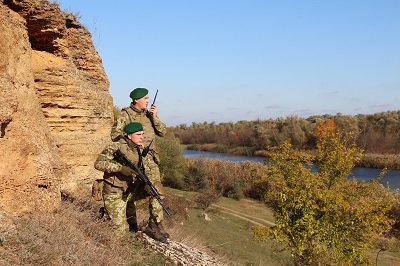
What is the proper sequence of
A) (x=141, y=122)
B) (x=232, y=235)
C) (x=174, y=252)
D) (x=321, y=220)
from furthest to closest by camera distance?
(x=232, y=235) → (x=321, y=220) → (x=141, y=122) → (x=174, y=252)

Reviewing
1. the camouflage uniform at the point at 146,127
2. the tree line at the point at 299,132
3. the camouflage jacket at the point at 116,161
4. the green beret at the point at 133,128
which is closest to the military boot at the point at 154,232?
the camouflage uniform at the point at 146,127

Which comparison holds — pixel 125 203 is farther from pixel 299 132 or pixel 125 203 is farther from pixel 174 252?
pixel 299 132

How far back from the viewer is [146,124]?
7391 millimetres

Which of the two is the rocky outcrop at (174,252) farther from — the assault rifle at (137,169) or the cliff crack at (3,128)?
the cliff crack at (3,128)

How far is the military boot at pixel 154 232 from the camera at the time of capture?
279 inches

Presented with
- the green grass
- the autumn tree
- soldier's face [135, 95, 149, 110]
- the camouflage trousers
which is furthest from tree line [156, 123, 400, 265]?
soldier's face [135, 95, 149, 110]

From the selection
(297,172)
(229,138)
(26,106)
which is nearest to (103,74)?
(26,106)

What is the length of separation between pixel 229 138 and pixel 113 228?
9011cm

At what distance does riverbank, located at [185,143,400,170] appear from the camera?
55.3 metres

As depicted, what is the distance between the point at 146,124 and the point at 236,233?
2023cm

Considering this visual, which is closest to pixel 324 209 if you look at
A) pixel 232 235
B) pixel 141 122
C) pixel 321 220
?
pixel 321 220

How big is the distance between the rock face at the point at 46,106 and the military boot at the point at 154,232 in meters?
1.61

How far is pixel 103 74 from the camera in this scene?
11.1m

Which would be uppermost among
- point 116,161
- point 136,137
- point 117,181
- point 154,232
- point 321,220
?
point 136,137
